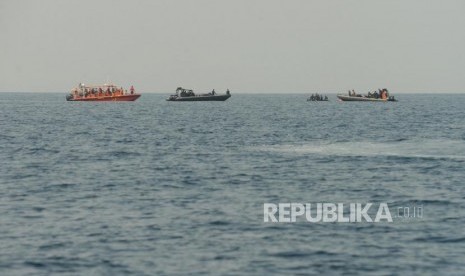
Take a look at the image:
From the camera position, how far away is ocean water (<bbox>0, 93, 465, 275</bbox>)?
979 inches

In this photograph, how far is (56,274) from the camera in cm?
2336

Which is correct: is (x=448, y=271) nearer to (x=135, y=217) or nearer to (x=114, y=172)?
(x=135, y=217)

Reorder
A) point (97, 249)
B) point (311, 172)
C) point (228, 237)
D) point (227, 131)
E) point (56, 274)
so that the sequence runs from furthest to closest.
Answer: point (227, 131), point (311, 172), point (228, 237), point (97, 249), point (56, 274)

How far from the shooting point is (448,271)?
23719 millimetres

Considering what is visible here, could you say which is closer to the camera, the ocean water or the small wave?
the ocean water

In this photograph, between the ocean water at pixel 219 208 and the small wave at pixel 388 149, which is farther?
the small wave at pixel 388 149

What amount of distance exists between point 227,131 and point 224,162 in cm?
4066

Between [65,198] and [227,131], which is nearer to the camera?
[65,198]

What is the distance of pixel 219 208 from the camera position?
34969mm

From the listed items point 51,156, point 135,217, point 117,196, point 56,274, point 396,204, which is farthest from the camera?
point 51,156

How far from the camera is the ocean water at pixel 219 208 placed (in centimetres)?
2488

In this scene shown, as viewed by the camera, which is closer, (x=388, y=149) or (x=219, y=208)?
(x=219, y=208)

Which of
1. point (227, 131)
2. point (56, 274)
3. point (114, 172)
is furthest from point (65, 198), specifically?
point (227, 131)

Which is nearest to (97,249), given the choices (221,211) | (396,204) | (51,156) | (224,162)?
(221,211)
